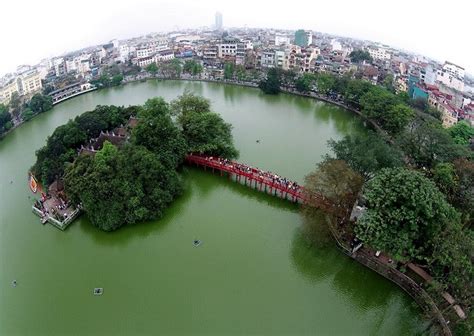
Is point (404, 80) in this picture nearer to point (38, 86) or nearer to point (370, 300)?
point (370, 300)

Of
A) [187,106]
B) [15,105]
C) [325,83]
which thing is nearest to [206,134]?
[187,106]

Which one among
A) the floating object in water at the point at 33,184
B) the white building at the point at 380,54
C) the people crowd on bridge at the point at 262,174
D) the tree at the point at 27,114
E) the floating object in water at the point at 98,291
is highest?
the white building at the point at 380,54

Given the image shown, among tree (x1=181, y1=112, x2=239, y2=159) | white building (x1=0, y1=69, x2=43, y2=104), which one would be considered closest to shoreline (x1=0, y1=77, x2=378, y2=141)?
white building (x1=0, y1=69, x2=43, y2=104)

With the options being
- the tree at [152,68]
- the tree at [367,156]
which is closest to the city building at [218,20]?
the tree at [152,68]

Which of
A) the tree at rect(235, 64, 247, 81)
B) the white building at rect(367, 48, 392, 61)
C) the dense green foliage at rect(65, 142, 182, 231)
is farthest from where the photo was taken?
the white building at rect(367, 48, 392, 61)

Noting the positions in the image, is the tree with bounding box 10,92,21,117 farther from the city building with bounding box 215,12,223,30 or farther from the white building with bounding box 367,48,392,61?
the city building with bounding box 215,12,223,30

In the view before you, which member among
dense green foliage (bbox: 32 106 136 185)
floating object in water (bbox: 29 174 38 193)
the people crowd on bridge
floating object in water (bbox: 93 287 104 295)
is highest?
dense green foliage (bbox: 32 106 136 185)

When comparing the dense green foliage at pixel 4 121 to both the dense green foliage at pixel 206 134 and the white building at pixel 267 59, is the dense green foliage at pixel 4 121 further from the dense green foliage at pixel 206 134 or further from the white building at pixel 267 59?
the white building at pixel 267 59
